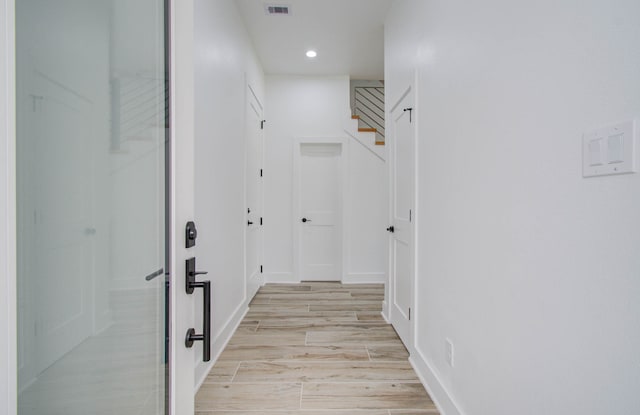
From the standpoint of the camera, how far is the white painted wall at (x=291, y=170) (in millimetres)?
4746

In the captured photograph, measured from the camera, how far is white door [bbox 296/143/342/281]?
193 inches

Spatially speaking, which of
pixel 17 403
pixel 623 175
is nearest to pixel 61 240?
pixel 17 403

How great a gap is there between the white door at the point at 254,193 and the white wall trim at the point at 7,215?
314 cm

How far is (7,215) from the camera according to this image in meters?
0.46

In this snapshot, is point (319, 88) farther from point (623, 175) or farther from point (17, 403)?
point (17, 403)

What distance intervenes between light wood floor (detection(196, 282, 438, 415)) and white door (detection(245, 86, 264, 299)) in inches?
22.9

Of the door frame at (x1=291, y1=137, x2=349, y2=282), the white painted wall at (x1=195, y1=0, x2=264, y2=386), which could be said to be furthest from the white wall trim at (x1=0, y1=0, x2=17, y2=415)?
the door frame at (x1=291, y1=137, x2=349, y2=282)

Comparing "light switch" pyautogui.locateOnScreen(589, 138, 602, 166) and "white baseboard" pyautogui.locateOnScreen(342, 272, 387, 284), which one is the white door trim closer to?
"light switch" pyautogui.locateOnScreen(589, 138, 602, 166)

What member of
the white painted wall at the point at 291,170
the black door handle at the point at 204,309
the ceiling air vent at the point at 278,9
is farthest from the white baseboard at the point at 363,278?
the black door handle at the point at 204,309

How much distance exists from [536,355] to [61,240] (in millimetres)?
1366

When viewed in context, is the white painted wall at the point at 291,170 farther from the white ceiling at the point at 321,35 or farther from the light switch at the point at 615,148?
the light switch at the point at 615,148

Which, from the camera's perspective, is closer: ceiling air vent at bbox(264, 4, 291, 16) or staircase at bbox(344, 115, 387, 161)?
ceiling air vent at bbox(264, 4, 291, 16)

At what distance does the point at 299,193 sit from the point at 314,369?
2.85 metres

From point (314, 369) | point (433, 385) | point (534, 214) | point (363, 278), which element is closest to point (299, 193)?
point (363, 278)
